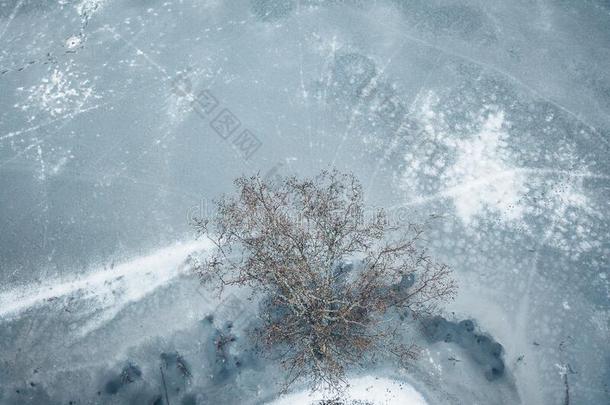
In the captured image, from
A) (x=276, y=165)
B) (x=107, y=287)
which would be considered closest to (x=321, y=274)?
(x=276, y=165)

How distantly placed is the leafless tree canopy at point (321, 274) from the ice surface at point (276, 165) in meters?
0.43

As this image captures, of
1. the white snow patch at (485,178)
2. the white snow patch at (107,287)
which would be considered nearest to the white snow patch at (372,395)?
the white snow patch at (107,287)

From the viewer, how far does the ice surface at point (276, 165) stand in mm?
8562

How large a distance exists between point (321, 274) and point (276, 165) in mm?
2940

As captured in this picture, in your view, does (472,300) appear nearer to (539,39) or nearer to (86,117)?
(539,39)

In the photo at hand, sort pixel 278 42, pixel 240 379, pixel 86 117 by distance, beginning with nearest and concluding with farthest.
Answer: pixel 240 379 → pixel 86 117 → pixel 278 42

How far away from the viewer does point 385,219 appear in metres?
9.54

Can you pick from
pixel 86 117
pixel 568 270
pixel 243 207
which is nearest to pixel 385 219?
pixel 243 207

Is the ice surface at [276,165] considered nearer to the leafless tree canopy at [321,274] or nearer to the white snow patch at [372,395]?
the white snow patch at [372,395]

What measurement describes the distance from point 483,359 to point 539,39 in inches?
331

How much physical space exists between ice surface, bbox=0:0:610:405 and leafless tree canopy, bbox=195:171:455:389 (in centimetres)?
43

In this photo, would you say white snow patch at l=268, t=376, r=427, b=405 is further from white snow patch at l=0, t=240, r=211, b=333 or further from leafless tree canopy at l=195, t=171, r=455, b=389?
white snow patch at l=0, t=240, r=211, b=333

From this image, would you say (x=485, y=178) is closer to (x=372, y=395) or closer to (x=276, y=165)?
(x=276, y=165)

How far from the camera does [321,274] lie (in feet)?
27.7
